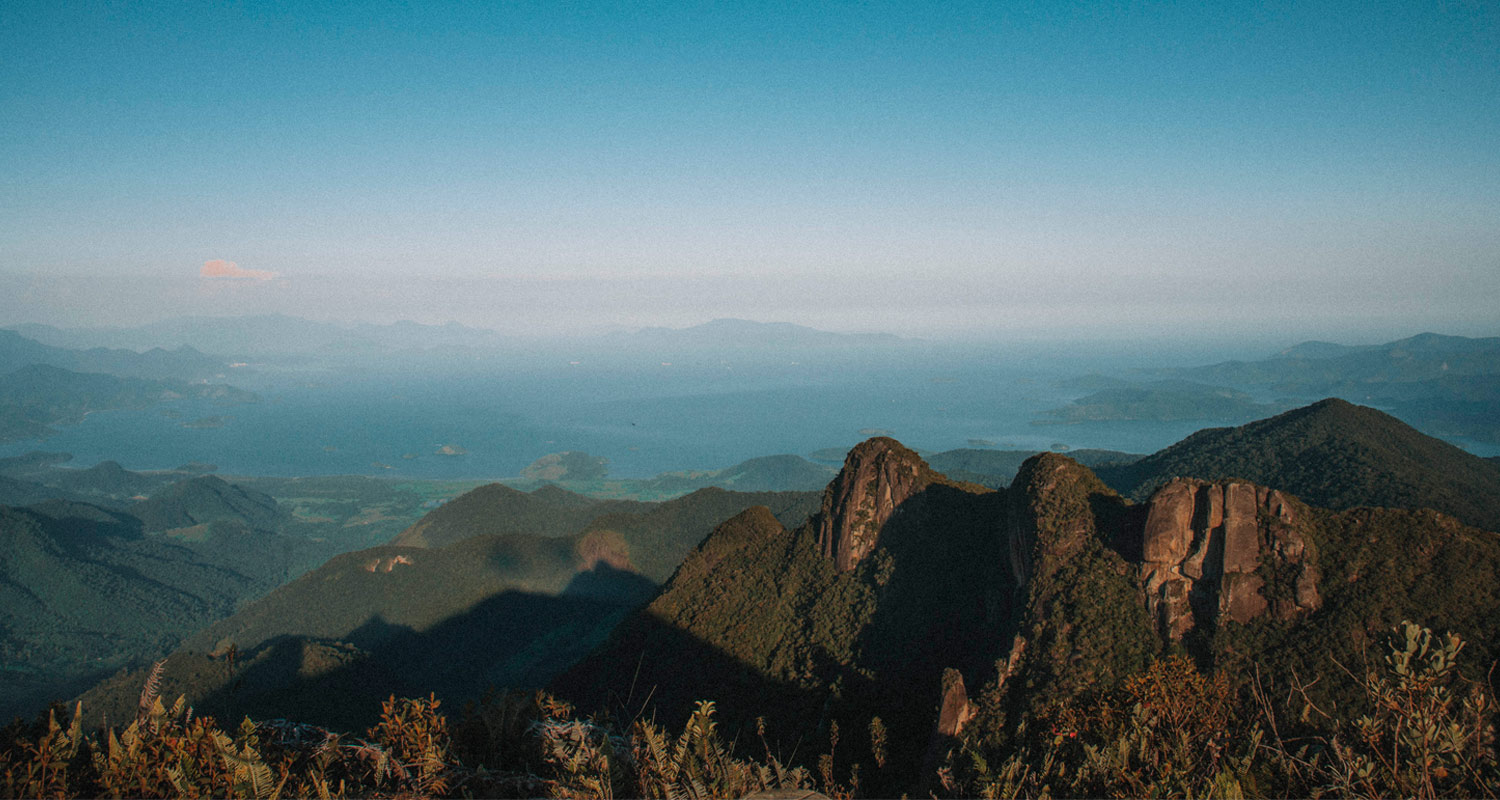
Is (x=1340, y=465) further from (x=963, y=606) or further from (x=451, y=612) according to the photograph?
(x=451, y=612)

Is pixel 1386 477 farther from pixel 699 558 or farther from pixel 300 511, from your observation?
pixel 300 511

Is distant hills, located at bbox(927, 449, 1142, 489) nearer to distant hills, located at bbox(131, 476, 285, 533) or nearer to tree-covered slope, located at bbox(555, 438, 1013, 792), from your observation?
tree-covered slope, located at bbox(555, 438, 1013, 792)

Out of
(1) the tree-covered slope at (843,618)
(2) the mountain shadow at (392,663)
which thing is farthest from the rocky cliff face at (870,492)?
(2) the mountain shadow at (392,663)

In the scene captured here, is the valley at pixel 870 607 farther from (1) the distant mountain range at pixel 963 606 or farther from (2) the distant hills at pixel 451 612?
(2) the distant hills at pixel 451 612

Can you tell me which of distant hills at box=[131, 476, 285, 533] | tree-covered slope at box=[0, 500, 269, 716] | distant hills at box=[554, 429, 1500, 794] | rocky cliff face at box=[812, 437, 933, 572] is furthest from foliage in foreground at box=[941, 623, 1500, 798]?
distant hills at box=[131, 476, 285, 533]

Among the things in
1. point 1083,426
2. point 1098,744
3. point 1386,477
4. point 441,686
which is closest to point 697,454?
point 1083,426

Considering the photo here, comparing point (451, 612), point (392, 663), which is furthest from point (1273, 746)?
point (451, 612)

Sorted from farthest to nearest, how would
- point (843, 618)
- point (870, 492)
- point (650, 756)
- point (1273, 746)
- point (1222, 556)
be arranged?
point (870, 492), point (843, 618), point (1222, 556), point (1273, 746), point (650, 756)

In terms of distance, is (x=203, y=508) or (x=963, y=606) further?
(x=203, y=508)
